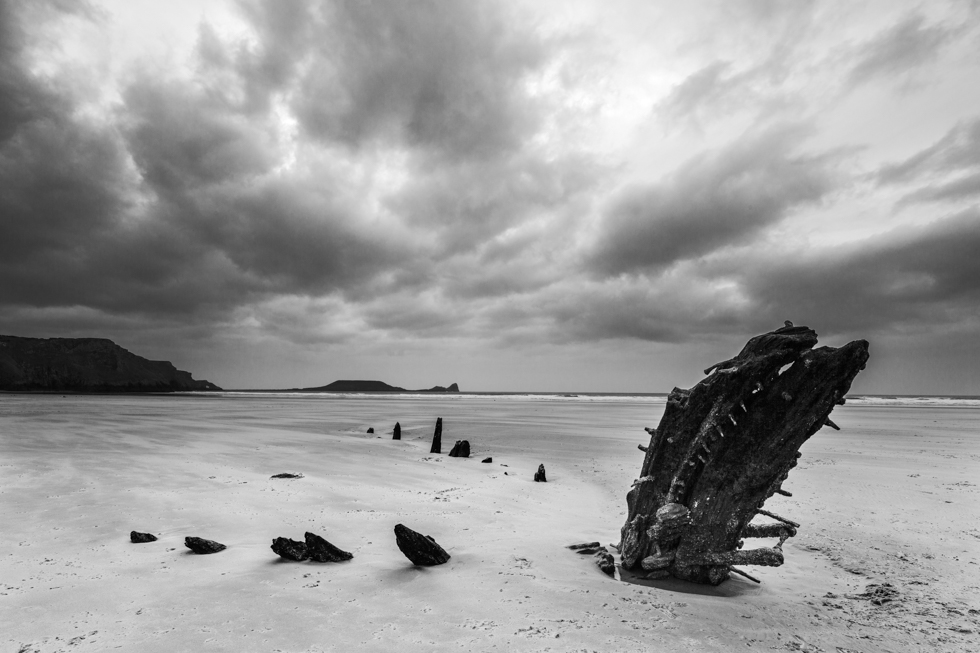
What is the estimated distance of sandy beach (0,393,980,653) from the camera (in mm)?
4465

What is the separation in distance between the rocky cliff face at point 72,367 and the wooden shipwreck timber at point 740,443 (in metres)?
153

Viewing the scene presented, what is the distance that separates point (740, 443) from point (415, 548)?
13.6 ft

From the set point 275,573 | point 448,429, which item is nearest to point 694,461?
point 275,573

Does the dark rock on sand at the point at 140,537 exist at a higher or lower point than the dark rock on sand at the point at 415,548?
lower

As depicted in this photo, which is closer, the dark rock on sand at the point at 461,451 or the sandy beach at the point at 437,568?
the sandy beach at the point at 437,568

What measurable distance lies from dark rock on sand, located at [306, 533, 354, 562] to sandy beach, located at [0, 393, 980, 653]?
14cm

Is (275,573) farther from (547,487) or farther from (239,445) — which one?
(239,445)

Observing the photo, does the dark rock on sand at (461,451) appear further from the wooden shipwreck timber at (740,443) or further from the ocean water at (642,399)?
the ocean water at (642,399)

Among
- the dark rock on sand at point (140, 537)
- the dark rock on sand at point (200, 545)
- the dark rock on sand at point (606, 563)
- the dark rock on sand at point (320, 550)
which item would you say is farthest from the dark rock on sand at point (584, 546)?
the dark rock on sand at point (140, 537)

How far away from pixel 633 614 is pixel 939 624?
3.13 metres

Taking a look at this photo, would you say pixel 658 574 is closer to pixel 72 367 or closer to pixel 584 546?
pixel 584 546

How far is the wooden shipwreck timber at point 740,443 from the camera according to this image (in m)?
5.39

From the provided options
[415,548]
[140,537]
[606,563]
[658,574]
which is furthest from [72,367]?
[658,574]

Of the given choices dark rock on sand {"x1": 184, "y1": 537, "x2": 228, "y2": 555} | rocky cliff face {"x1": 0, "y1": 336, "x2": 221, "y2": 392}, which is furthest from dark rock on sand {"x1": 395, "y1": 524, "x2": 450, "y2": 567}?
rocky cliff face {"x1": 0, "y1": 336, "x2": 221, "y2": 392}
